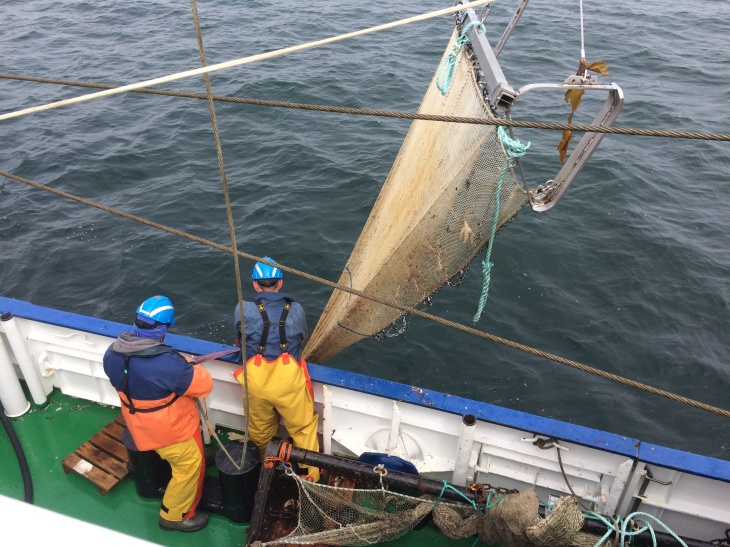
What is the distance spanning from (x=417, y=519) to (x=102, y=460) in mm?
2413

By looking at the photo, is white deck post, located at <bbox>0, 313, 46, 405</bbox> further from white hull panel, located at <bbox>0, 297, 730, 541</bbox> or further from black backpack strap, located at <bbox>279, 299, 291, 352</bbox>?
black backpack strap, located at <bbox>279, 299, 291, 352</bbox>

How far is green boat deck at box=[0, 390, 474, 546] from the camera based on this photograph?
4.09m

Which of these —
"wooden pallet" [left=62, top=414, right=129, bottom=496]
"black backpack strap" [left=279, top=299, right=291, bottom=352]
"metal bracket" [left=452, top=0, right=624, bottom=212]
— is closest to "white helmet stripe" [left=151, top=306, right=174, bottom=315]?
"black backpack strap" [left=279, top=299, right=291, bottom=352]

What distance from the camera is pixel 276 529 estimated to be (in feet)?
12.5

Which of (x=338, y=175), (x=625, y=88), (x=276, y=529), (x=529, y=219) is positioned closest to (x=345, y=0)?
(x=625, y=88)

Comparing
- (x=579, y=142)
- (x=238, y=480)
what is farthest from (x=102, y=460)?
(x=579, y=142)

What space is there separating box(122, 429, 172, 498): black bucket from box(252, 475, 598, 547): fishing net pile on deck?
3.35 ft

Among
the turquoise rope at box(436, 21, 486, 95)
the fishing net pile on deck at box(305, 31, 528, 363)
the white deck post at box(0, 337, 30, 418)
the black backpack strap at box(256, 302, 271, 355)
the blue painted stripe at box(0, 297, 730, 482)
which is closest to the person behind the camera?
the fishing net pile on deck at box(305, 31, 528, 363)

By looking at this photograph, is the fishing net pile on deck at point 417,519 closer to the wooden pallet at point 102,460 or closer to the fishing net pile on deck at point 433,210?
the fishing net pile on deck at point 433,210

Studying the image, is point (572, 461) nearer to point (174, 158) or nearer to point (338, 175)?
point (338, 175)

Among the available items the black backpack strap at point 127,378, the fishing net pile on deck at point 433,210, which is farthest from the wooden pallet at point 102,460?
the fishing net pile on deck at point 433,210

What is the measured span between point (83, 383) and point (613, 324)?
6.21m

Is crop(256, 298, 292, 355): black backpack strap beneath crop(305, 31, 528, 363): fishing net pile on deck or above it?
beneath

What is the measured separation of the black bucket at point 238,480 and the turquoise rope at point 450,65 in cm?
275
